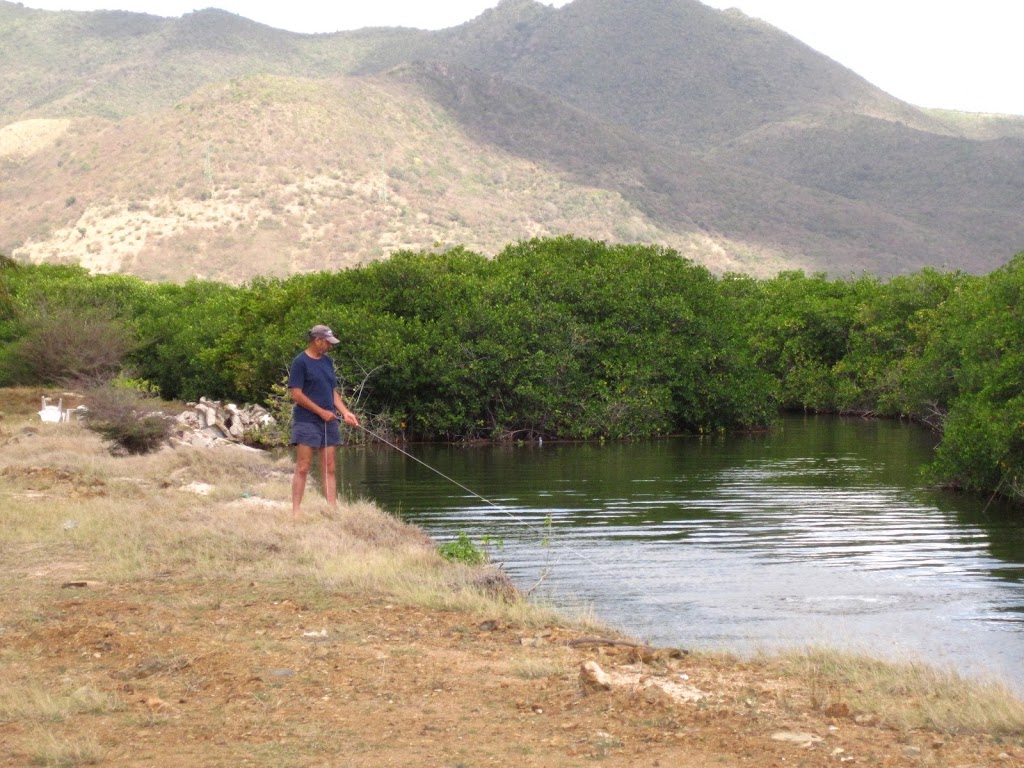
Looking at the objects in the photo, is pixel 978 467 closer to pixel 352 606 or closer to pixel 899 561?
pixel 899 561

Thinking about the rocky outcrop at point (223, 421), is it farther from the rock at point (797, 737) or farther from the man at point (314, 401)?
the rock at point (797, 737)

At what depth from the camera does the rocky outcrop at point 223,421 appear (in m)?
31.8

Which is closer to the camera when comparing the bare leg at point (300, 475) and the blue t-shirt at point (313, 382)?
the blue t-shirt at point (313, 382)

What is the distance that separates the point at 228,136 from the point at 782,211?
182 feet

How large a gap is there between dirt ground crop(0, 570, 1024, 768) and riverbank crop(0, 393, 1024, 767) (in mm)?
16

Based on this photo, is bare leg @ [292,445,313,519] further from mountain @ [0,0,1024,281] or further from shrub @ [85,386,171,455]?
mountain @ [0,0,1024,281]

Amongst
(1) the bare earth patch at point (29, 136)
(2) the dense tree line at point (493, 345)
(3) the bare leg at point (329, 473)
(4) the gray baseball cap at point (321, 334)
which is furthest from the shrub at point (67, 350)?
(1) the bare earth patch at point (29, 136)

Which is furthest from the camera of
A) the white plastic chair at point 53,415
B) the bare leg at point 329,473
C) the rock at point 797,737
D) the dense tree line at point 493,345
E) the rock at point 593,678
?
the dense tree line at point 493,345

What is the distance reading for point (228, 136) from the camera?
109 m

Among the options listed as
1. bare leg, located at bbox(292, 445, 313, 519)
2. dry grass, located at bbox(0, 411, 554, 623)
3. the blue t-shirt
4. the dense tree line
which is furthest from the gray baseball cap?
the dense tree line

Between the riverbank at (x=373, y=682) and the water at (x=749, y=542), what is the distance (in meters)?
1.63

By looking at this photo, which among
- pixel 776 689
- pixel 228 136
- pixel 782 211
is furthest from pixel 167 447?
pixel 782 211

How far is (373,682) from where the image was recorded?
660 centimetres

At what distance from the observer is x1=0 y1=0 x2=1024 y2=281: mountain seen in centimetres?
9869
